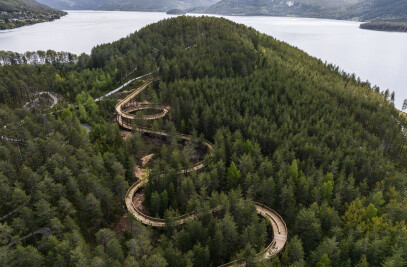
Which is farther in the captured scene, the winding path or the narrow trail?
the winding path

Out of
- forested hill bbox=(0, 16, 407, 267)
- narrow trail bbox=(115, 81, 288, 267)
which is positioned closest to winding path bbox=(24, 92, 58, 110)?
forested hill bbox=(0, 16, 407, 267)

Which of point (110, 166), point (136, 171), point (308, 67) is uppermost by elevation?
point (308, 67)

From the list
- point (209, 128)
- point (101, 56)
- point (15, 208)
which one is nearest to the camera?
point (15, 208)

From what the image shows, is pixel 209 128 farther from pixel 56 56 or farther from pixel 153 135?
pixel 56 56

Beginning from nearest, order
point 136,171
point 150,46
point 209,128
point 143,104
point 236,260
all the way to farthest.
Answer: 1. point 236,260
2. point 136,171
3. point 209,128
4. point 143,104
5. point 150,46

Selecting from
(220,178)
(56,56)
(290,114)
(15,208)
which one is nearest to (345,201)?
(220,178)


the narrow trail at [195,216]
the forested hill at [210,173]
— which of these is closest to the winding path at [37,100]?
the forested hill at [210,173]

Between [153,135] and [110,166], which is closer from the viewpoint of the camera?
[110,166]

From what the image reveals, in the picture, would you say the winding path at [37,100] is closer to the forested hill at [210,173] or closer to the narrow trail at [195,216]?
the forested hill at [210,173]

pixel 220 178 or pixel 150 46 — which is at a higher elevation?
pixel 150 46

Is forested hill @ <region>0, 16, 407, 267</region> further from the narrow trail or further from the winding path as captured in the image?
the winding path
